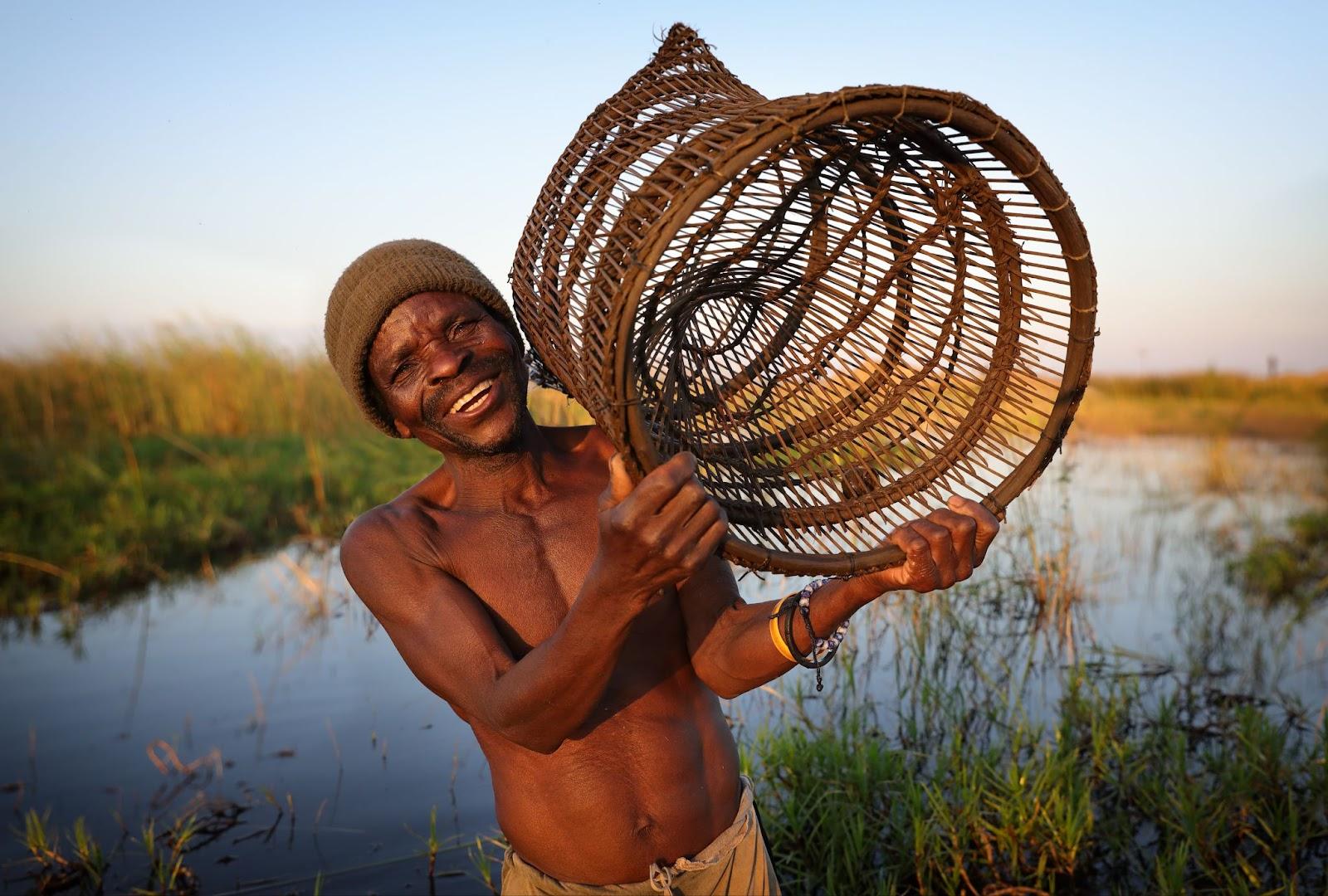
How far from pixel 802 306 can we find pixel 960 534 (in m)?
0.73

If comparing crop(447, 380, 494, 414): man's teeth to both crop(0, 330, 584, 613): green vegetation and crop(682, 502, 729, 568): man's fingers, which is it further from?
crop(0, 330, 584, 613): green vegetation

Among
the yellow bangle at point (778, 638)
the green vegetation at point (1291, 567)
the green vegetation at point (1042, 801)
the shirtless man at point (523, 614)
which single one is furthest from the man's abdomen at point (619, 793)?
the green vegetation at point (1291, 567)

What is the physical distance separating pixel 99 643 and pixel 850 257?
456 centimetres

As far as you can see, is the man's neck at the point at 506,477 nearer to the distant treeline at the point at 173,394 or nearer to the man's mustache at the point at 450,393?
the man's mustache at the point at 450,393

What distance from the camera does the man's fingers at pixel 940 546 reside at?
4.28 ft

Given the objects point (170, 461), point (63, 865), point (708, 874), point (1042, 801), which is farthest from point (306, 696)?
point (170, 461)

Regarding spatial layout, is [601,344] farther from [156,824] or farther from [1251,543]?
[1251,543]

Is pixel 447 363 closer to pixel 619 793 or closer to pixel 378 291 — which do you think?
pixel 378 291

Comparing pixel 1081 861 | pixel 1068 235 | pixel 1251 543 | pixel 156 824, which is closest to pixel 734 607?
pixel 1068 235

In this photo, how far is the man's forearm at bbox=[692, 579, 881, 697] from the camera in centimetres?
146

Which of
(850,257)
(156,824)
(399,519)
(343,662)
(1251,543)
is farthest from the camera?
(1251,543)

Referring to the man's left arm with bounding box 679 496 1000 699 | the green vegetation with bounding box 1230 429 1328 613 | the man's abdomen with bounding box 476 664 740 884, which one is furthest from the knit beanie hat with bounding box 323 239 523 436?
the green vegetation with bounding box 1230 429 1328 613

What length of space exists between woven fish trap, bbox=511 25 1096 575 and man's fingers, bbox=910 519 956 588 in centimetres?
5

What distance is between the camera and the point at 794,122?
1164 mm
